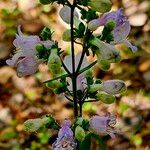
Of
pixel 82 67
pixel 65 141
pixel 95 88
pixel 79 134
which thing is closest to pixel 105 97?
pixel 95 88

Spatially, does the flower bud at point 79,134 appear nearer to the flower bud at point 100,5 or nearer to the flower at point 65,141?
the flower at point 65,141

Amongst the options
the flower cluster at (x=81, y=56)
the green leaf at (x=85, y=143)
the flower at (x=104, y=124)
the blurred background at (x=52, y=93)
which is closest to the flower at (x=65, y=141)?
the flower cluster at (x=81, y=56)

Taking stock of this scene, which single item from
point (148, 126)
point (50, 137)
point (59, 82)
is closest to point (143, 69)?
point (148, 126)

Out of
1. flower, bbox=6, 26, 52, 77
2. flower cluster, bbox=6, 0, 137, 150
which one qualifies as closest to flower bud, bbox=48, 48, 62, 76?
flower cluster, bbox=6, 0, 137, 150

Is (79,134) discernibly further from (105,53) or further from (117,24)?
(117,24)

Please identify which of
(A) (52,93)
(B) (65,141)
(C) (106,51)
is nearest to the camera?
(B) (65,141)
